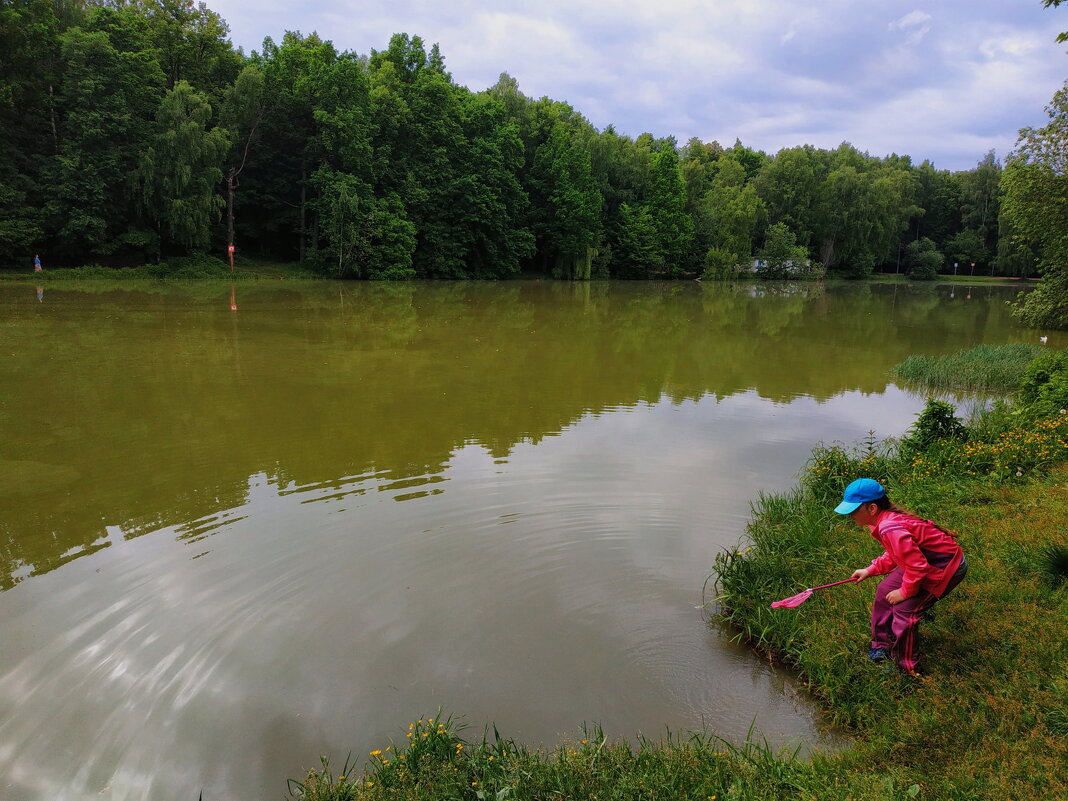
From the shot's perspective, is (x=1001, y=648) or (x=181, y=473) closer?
(x=1001, y=648)

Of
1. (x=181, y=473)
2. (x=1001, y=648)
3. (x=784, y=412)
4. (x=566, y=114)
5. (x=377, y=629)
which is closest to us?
(x=1001, y=648)

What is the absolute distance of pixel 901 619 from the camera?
429cm

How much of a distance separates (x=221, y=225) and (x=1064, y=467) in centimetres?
4939

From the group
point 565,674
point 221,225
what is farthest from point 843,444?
point 221,225

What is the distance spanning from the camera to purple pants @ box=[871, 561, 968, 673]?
167 inches

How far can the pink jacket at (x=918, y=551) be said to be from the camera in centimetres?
415

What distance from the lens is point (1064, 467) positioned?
729cm

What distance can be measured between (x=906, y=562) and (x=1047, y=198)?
20.9 m

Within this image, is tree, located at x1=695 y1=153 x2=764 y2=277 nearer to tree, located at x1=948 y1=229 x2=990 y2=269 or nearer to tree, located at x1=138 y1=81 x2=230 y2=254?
tree, located at x1=948 y1=229 x2=990 y2=269

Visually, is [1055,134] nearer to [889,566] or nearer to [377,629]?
[889,566]

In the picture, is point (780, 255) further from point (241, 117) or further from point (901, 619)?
point (901, 619)

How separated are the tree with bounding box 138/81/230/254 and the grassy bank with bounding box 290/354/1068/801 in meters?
40.3

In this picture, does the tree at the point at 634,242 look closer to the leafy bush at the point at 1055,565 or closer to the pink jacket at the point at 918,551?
the leafy bush at the point at 1055,565

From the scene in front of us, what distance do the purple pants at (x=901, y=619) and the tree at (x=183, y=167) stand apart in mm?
41375
